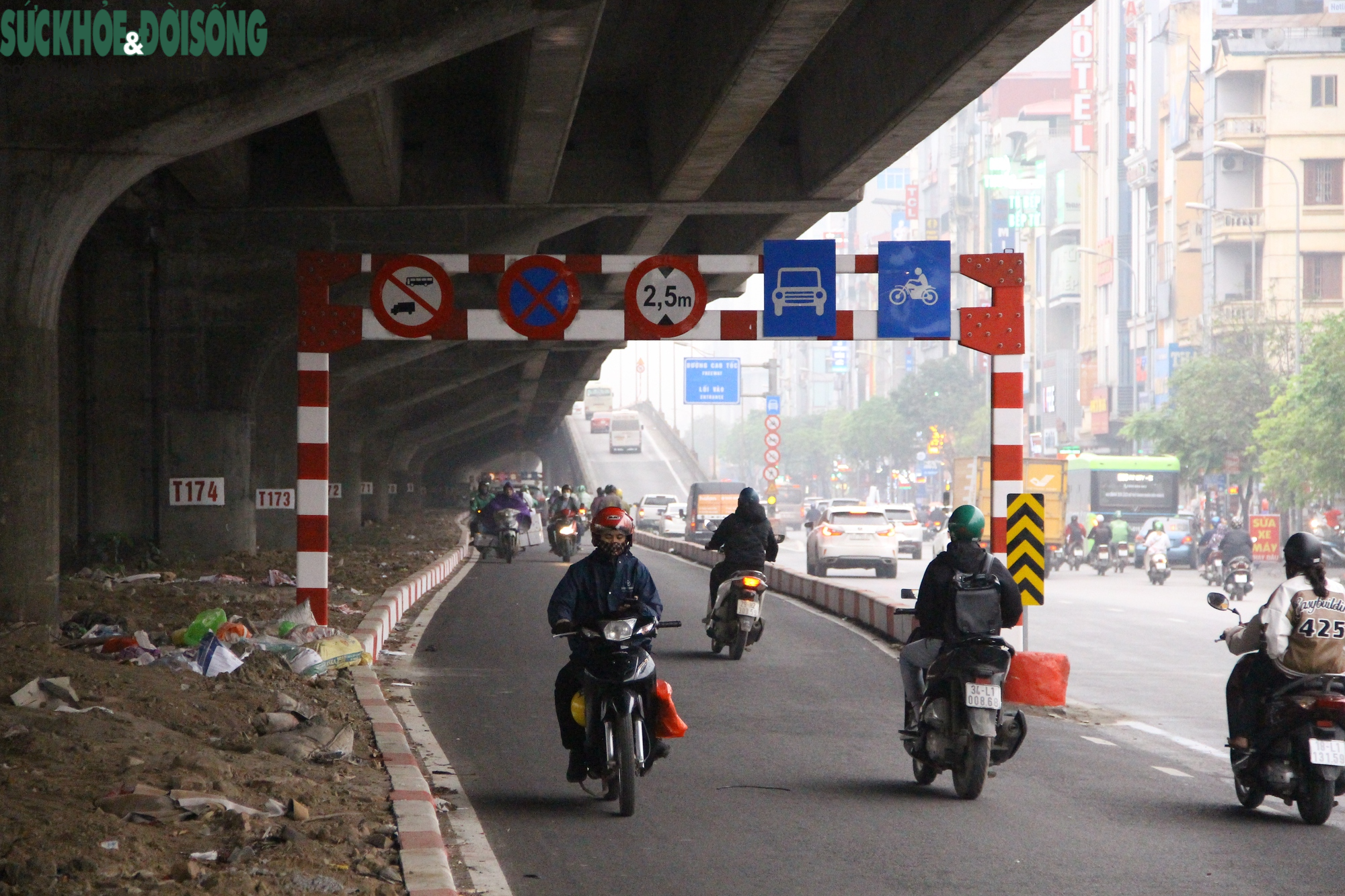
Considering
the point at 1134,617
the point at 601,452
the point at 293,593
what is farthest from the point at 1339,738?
the point at 601,452

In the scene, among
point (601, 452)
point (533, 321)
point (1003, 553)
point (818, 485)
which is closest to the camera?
point (1003, 553)

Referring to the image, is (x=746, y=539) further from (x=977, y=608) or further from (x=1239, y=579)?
(x=1239, y=579)

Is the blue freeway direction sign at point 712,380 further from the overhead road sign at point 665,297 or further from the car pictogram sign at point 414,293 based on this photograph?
the car pictogram sign at point 414,293

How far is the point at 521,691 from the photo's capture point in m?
12.6

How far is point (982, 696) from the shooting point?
26.8ft

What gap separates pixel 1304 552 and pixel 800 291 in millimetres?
8024

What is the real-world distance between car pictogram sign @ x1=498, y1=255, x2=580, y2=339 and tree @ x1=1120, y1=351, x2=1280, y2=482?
43409 millimetres

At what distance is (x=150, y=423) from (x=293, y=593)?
4.62 m

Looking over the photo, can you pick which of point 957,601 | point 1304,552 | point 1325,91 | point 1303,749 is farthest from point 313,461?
point 1325,91

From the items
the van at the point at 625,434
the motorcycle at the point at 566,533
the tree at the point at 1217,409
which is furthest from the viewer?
the van at the point at 625,434

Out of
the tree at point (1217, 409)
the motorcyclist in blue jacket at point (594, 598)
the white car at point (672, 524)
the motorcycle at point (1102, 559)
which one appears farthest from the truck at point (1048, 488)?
the motorcyclist in blue jacket at point (594, 598)

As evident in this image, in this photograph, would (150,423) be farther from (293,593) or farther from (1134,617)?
(1134,617)

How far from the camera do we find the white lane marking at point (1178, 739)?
11.0 m

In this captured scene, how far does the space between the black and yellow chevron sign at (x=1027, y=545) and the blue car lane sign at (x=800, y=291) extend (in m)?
2.98
